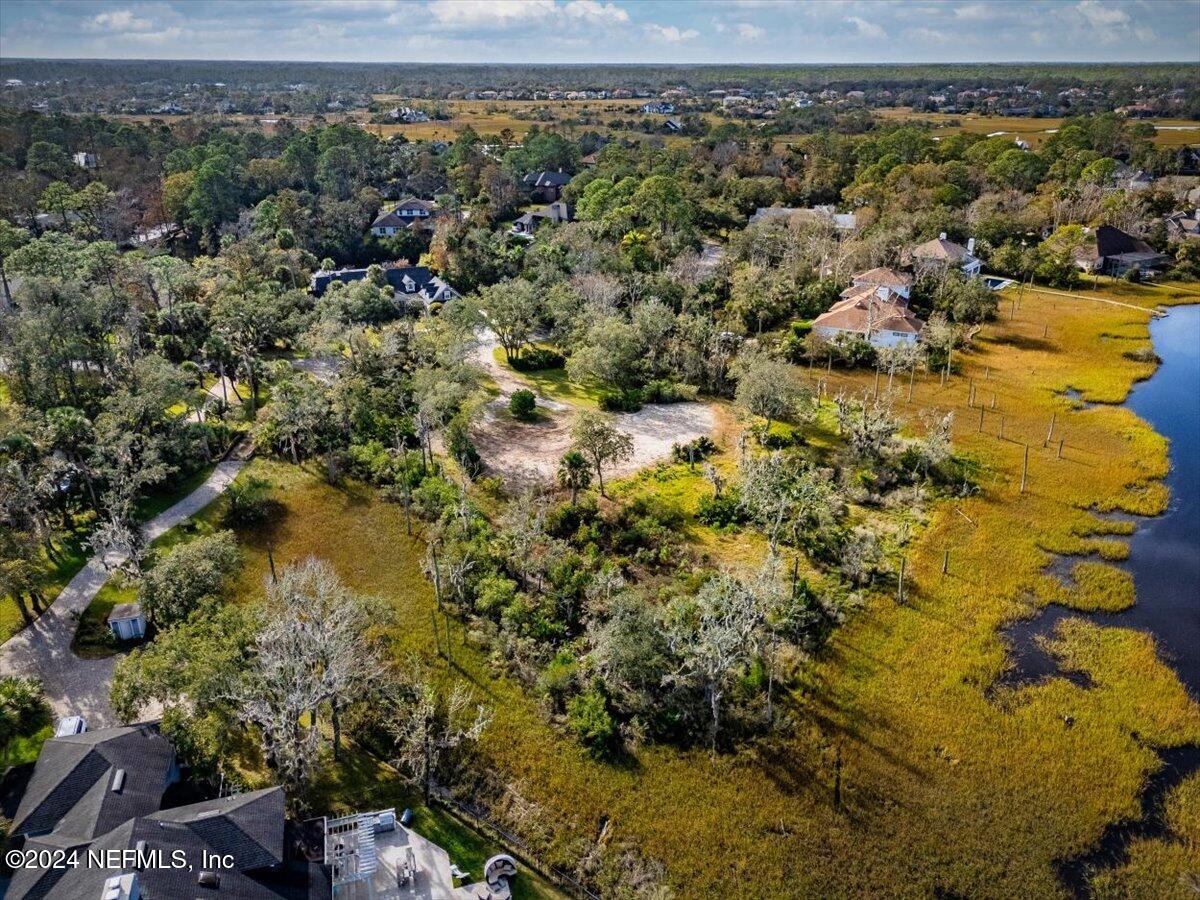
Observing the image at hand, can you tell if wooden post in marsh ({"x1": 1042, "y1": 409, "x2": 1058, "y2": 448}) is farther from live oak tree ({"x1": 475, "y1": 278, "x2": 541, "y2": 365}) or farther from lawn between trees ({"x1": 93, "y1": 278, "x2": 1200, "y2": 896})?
live oak tree ({"x1": 475, "y1": 278, "x2": 541, "y2": 365})

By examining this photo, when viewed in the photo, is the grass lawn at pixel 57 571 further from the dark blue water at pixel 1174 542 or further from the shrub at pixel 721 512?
the dark blue water at pixel 1174 542

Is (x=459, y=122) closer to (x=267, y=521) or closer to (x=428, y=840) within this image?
(x=267, y=521)

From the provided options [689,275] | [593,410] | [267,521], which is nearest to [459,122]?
[689,275]

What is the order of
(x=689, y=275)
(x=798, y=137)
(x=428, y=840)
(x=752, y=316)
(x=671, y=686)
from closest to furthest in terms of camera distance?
(x=428, y=840) < (x=671, y=686) < (x=752, y=316) < (x=689, y=275) < (x=798, y=137)

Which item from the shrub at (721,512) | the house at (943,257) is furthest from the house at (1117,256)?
the shrub at (721,512)

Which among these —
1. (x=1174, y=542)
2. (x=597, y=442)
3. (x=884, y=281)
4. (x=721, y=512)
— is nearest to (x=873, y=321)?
(x=884, y=281)

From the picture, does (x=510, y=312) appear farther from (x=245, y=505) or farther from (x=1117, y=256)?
(x=1117, y=256)

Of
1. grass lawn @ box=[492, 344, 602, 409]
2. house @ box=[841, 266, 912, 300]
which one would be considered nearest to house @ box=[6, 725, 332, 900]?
grass lawn @ box=[492, 344, 602, 409]
